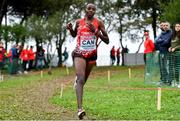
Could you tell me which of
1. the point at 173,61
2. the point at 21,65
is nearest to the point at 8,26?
the point at 21,65

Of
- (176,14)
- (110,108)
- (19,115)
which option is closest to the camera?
(19,115)

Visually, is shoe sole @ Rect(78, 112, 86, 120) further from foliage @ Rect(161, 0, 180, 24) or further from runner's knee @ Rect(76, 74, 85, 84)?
foliage @ Rect(161, 0, 180, 24)

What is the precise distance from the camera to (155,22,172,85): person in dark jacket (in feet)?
56.1

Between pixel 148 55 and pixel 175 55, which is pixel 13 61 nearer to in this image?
pixel 148 55

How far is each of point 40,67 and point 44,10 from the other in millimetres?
4688

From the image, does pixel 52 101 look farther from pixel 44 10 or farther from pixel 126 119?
pixel 44 10

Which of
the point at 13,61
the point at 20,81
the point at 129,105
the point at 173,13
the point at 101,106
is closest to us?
the point at 101,106

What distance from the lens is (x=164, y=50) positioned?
1748 cm

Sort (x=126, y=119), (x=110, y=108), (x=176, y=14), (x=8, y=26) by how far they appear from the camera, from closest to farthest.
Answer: (x=126, y=119) < (x=110, y=108) < (x=176, y=14) < (x=8, y=26)

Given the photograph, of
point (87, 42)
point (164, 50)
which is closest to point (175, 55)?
point (164, 50)

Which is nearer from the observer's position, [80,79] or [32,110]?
[80,79]

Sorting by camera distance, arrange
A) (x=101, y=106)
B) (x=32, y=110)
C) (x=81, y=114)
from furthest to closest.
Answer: (x=101, y=106), (x=32, y=110), (x=81, y=114)

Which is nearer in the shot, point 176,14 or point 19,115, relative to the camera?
point 19,115

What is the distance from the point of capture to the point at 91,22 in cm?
1057
